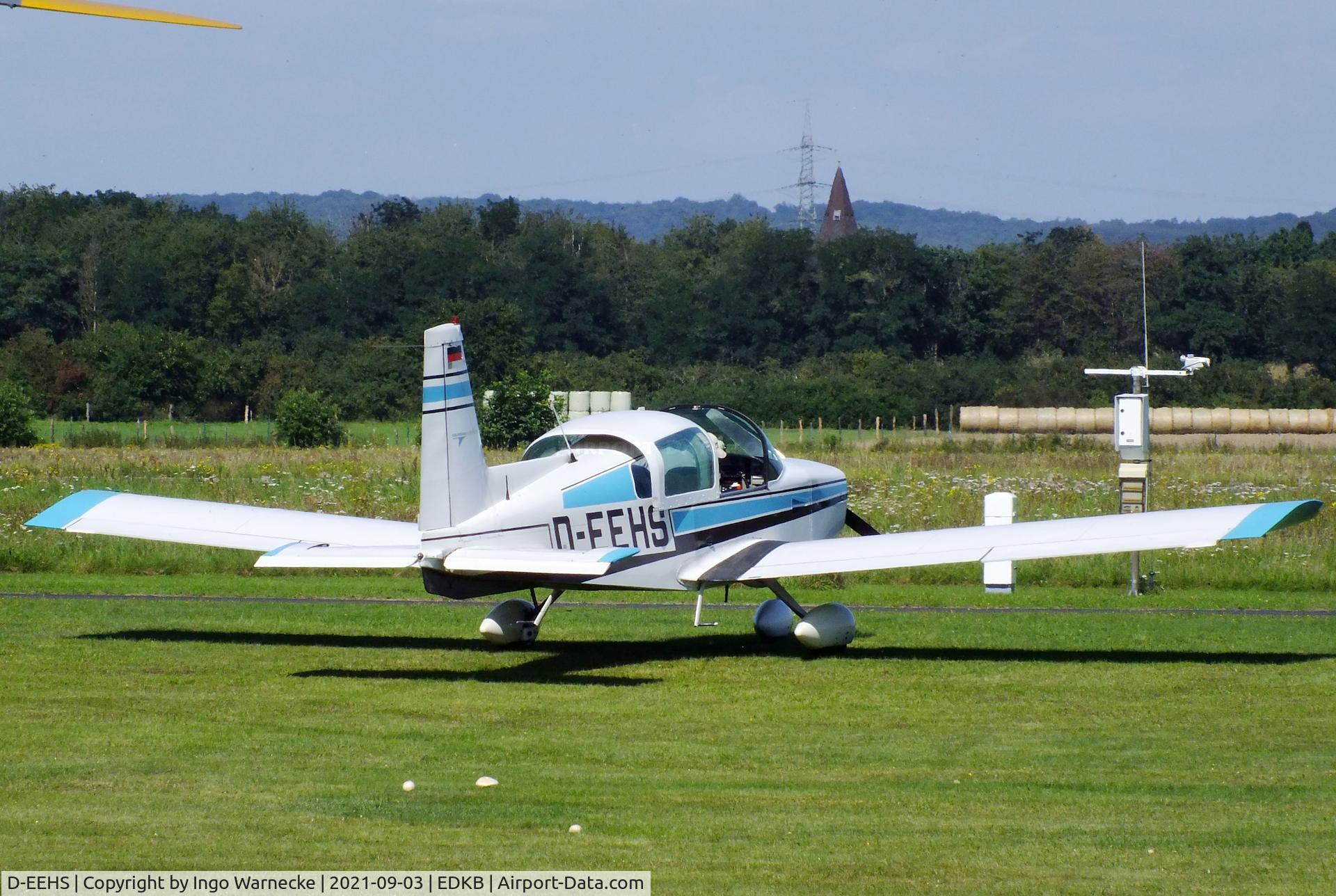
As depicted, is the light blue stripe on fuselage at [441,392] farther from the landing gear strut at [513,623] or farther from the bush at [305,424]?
the bush at [305,424]

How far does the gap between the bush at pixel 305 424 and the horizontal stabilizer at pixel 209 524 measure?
31.1m

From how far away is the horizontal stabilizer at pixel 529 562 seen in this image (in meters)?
10.9

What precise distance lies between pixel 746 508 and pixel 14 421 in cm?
3462

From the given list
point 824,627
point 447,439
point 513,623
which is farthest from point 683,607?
point 447,439

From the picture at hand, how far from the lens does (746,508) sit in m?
13.4

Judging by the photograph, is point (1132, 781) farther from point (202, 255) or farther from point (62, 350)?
point (202, 255)

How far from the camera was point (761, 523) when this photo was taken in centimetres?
1356

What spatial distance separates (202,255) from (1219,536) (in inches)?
3267

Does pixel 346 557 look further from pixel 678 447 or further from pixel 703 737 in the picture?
pixel 703 737

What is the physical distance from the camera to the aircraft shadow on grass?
1197cm

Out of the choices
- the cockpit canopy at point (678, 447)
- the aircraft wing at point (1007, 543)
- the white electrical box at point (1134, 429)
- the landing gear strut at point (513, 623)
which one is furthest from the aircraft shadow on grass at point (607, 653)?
the white electrical box at point (1134, 429)

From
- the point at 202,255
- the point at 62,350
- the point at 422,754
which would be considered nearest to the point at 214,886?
the point at 422,754

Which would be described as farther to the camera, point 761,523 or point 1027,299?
point 1027,299

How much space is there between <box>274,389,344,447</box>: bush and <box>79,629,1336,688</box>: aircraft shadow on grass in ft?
105
